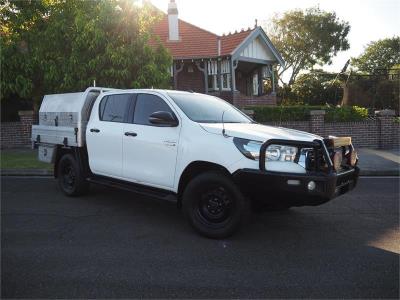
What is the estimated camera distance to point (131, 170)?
6285mm

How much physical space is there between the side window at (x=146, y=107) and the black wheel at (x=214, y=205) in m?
1.31

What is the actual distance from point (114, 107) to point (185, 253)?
302 centimetres

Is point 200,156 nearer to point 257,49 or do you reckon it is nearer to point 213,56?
point 213,56

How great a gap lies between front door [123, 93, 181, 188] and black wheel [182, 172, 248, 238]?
476 mm

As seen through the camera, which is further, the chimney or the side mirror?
the chimney

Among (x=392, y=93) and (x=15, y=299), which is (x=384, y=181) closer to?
(x=15, y=299)

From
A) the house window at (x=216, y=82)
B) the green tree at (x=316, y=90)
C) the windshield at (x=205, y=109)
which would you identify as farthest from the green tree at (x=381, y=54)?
the windshield at (x=205, y=109)

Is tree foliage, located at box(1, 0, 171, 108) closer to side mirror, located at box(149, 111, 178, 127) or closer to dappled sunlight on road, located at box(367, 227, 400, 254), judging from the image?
side mirror, located at box(149, 111, 178, 127)

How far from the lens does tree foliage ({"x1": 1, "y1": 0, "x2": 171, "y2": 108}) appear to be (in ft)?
44.0

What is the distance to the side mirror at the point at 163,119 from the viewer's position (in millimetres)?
5590

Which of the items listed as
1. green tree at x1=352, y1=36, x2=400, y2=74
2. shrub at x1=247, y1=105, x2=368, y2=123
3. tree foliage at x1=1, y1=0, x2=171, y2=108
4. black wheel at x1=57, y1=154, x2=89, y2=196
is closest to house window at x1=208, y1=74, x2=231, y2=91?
shrub at x1=247, y1=105, x2=368, y2=123

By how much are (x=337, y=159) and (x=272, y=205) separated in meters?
0.97

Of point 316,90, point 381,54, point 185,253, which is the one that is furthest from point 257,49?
point 381,54

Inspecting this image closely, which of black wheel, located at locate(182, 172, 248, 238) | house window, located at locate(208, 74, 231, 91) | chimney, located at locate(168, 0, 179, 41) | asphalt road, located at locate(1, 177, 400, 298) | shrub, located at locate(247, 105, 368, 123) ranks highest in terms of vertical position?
chimney, located at locate(168, 0, 179, 41)
